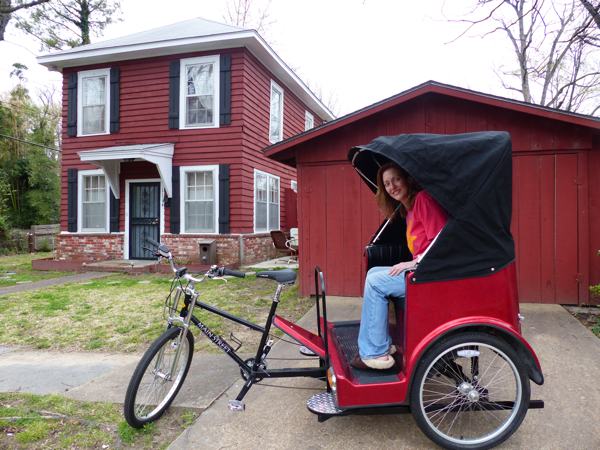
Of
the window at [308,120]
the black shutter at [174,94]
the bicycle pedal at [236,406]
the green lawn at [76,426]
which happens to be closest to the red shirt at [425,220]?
the bicycle pedal at [236,406]

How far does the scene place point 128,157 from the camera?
10000mm

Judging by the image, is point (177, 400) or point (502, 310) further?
point (177, 400)

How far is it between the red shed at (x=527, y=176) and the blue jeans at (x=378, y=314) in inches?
144

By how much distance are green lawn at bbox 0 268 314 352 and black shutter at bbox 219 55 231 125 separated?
4.47m

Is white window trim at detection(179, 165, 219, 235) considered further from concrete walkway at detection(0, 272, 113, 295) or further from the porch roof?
concrete walkway at detection(0, 272, 113, 295)

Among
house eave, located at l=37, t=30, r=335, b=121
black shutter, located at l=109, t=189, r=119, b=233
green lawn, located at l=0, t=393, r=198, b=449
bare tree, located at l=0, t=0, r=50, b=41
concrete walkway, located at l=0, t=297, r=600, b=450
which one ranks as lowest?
green lawn, located at l=0, t=393, r=198, b=449

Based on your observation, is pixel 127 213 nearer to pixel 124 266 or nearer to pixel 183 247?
pixel 124 266

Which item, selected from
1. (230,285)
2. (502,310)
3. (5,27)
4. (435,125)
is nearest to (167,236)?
(230,285)

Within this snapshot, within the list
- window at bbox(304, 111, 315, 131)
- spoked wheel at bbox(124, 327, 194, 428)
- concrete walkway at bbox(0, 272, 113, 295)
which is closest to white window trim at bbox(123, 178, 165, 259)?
concrete walkway at bbox(0, 272, 113, 295)

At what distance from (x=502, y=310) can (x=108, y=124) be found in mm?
11758

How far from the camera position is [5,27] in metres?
14.9

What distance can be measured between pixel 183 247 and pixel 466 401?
9236 mm

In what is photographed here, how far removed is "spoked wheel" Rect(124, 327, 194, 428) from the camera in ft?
8.41

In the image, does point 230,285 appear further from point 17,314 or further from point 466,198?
point 466,198
